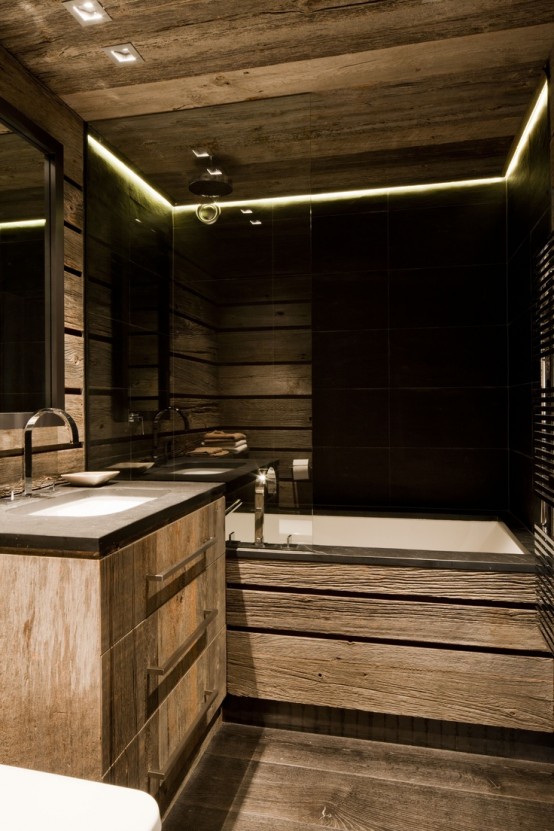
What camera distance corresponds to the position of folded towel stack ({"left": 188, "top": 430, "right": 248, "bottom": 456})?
2316 mm

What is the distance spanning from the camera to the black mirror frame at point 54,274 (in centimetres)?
218

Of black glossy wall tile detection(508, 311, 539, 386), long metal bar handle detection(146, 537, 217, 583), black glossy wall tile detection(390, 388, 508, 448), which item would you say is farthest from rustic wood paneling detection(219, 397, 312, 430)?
black glossy wall tile detection(390, 388, 508, 448)

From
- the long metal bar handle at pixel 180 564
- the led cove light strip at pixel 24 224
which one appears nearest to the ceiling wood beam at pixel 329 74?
the led cove light strip at pixel 24 224

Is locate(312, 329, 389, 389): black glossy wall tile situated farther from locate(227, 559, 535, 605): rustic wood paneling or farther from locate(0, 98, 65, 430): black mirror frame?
locate(0, 98, 65, 430): black mirror frame

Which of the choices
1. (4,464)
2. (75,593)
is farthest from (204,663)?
(4,464)

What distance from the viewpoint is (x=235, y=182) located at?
231 centimetres

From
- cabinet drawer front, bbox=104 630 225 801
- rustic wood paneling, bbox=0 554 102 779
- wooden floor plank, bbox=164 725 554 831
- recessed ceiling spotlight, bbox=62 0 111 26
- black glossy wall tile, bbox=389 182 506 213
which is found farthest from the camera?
black glossy wall tile, bbox=389 182 506 213

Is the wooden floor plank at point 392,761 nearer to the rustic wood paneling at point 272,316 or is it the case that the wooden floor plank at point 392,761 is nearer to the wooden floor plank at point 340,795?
the wooden floor plank at point 340,795

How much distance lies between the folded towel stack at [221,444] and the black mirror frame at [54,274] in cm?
60

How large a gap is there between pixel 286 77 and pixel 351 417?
5.92 feet

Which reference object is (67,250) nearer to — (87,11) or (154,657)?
(87,11)

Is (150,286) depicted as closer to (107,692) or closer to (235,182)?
(235,182)

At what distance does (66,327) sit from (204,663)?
145 centimetres

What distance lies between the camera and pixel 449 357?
3.17 meters
